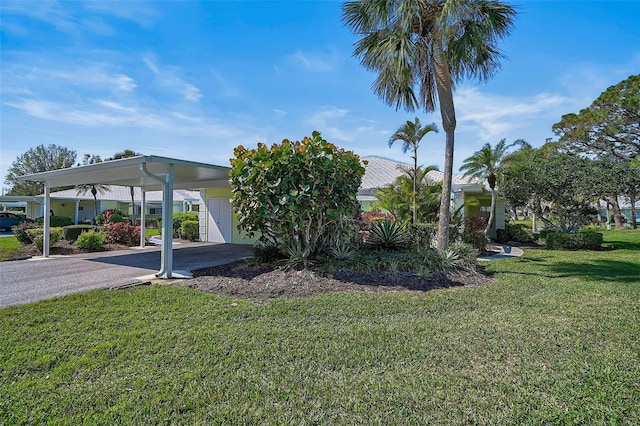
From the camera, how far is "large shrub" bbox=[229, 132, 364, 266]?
7.49 m

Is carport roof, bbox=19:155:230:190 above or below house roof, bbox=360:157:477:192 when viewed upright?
below

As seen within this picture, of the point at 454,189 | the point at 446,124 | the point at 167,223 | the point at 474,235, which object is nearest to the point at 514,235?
the point at 454,189

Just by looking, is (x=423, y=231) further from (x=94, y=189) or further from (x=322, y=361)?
(x=94, y=189)

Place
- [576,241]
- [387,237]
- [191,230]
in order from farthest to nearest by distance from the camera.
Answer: [191,230]
[576,241]
[387,237]

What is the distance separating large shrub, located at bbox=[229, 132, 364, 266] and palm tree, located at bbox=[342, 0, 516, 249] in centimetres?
285

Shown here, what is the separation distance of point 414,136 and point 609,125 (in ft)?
64.3

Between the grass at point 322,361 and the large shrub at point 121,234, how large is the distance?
34.3ft

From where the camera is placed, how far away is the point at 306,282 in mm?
7145

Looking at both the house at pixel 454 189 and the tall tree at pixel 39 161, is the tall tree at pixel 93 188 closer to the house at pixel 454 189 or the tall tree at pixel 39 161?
the tall tree at pixel 39 161

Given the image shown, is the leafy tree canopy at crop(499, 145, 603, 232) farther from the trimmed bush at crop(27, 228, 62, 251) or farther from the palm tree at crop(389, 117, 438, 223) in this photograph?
the trimmed bush at crop(27, 228, 62, 251)

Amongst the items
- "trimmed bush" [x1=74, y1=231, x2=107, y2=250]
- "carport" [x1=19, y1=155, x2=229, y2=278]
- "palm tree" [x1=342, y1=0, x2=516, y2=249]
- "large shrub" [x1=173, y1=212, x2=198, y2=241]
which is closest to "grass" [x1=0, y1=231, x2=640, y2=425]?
"carport" [x1=19, y1=155, x2=229, y2=278]

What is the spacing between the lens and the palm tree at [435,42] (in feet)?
27.5

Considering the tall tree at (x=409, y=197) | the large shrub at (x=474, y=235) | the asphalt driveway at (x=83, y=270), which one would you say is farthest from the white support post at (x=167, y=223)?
the large shrub at (x=474, y=235)

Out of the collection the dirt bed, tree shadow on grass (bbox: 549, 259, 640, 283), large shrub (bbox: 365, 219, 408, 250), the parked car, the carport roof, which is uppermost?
the carport roof
